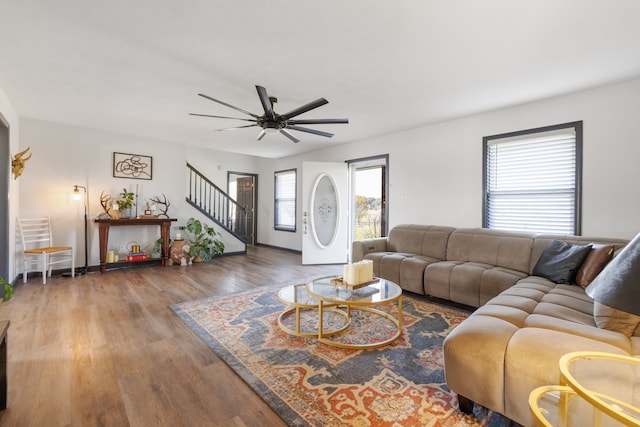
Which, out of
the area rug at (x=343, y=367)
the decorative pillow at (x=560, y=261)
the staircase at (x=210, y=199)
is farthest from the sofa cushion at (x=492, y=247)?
the staircase at (x=210, y=199)

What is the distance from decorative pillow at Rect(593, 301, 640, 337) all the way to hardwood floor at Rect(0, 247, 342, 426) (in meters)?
1.90

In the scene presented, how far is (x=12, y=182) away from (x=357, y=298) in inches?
190

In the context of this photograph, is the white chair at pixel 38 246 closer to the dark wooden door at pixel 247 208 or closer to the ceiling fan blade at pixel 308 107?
the dark wooden door at pixel 247 208

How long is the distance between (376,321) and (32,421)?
99.4 inches

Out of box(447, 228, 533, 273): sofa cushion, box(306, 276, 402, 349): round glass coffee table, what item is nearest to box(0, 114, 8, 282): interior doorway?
box(306, 276, 402, 349): round glass coffee table

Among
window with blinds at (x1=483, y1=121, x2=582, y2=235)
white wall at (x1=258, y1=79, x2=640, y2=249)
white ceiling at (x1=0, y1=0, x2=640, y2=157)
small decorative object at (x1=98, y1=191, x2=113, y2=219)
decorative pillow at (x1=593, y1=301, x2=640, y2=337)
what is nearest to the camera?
decorative pillow at (x1=593, y1=301, x2=640, y2=337)

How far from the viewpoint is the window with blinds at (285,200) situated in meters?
7.29

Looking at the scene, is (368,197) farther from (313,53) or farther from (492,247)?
(313,53)

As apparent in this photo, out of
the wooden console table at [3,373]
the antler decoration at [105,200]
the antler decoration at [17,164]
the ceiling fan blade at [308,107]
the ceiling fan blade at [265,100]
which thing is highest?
the ceiling fan blade at [265,100]

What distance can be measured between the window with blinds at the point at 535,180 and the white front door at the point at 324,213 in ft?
8.63

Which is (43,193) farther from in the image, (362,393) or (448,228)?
(448,228)

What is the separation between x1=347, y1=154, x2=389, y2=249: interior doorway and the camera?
5.58m

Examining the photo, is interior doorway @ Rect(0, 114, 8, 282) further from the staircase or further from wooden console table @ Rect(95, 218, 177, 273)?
the staircase

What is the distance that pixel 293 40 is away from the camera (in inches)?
91.8
